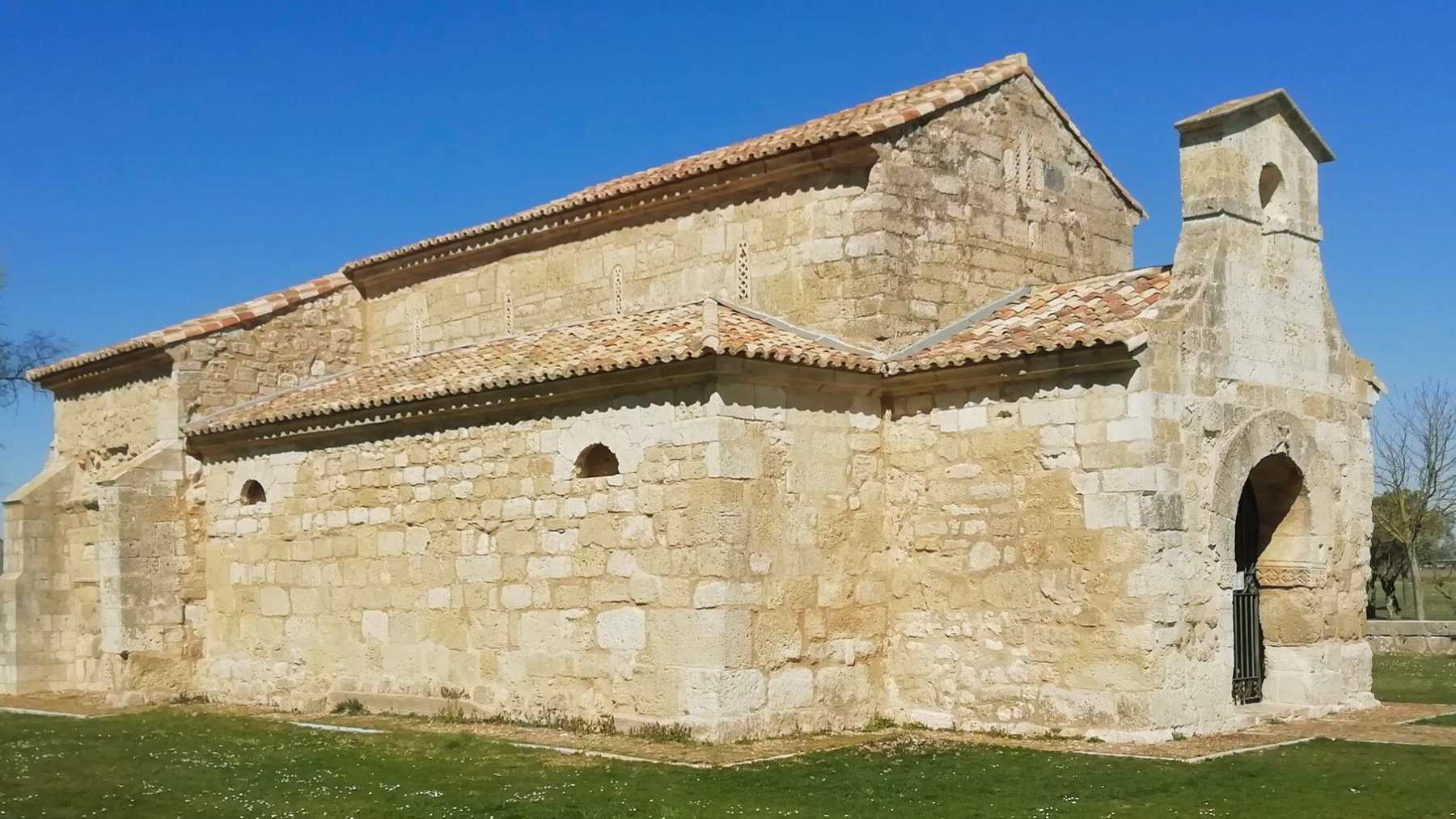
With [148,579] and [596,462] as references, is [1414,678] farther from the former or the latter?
[148,579]

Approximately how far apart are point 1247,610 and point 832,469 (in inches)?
169

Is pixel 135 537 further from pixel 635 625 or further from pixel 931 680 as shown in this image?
pixel 931 680

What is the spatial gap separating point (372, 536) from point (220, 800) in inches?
209

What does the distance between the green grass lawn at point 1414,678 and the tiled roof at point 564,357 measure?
7.46m

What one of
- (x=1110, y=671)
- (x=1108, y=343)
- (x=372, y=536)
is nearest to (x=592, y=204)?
(x=372, y=536)

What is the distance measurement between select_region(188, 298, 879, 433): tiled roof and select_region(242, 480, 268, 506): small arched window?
27.6 inches

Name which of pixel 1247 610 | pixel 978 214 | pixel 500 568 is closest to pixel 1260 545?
pixel 1247 610

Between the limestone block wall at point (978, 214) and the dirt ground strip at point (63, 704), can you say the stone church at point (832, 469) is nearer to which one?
the limestone block wall at point (978, 214)

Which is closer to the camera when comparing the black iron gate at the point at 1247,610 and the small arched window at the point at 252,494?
the black iron gate at the point at 1247,610

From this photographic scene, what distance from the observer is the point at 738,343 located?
1241 centimetres

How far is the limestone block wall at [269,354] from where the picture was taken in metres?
17.9

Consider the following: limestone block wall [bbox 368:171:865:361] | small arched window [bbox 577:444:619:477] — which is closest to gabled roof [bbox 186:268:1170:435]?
limestone block wall [bbox 368:171:865:361]

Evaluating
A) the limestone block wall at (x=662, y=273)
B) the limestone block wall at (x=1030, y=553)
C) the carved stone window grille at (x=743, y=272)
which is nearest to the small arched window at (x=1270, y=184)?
the limestone block wall at (x=1030, y=553)

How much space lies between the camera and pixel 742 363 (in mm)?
12320
